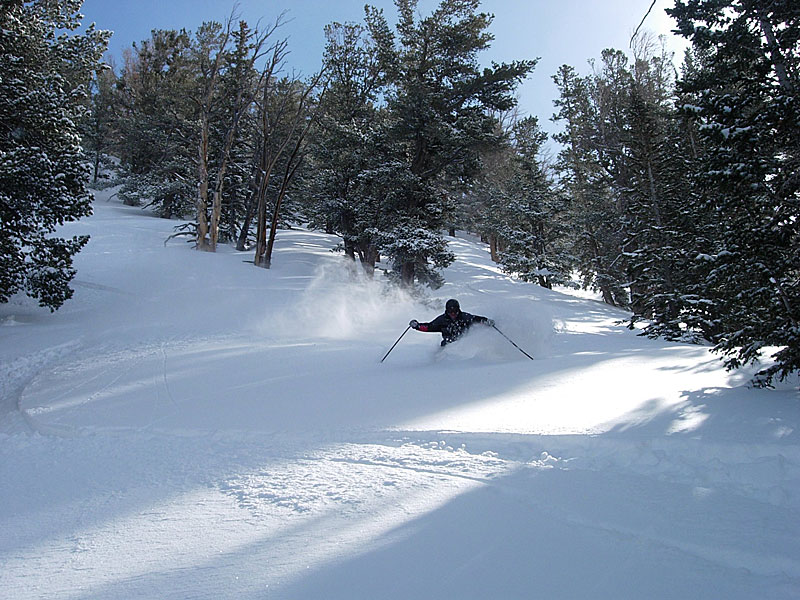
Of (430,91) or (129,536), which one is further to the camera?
(430,91)

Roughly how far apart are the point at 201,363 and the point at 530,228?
2693cm

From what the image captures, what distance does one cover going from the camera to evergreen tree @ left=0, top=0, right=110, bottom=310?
35.1ft

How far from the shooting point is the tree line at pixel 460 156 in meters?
7.26

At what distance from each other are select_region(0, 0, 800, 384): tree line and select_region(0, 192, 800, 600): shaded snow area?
3.05 m

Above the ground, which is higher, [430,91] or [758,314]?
[430,91]

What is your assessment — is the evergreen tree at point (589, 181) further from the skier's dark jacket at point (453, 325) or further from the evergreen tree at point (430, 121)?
the skier's dark jacket at point (453, 325)

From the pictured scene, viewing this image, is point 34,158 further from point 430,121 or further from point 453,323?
point 430,121

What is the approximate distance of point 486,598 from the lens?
2.37 meters

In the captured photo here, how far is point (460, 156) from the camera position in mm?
21484

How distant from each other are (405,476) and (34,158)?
11.6m

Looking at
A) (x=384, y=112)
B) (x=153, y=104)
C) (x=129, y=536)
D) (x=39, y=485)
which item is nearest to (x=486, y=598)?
A: (x=129, y=536)

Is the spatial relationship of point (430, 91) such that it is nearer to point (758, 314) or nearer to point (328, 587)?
point (758, 314)

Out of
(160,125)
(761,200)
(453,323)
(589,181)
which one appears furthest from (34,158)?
(589,181)


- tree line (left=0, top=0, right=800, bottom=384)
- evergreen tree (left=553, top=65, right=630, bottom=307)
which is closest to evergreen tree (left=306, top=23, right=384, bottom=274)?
tree line (left=0, top=0, right=800, bottom=384)
